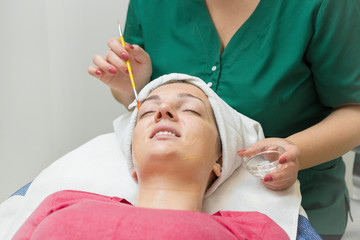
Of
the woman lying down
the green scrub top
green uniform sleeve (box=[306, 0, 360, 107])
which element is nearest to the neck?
the woman lying down

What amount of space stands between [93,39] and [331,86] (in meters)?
0.93

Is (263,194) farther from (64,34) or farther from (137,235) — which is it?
(64,34)

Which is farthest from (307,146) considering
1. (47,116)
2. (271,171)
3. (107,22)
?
(47,116)

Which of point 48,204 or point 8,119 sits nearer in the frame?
point 48,204

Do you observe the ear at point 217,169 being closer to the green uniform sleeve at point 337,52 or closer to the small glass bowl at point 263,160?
the small glass bowl at point 263,160

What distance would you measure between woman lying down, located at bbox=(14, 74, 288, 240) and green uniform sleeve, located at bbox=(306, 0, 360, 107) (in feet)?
0.75

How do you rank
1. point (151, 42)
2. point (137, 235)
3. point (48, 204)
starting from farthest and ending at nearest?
point (151, 42) → point (48, 204) → point (137, 235)

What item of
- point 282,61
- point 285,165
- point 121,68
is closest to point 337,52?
point 282,61

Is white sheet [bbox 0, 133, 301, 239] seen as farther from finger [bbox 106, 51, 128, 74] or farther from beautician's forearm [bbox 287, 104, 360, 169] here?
finger [bbox 106, 51, 128, 74]

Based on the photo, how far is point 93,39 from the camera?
69.3 inches

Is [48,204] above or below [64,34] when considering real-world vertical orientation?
below

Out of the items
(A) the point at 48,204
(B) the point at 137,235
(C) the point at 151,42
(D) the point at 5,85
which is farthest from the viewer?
(D) the point at 5,85

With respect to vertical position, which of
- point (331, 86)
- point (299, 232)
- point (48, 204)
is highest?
point (331, 86)

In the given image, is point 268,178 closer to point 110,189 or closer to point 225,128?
point 225,128
